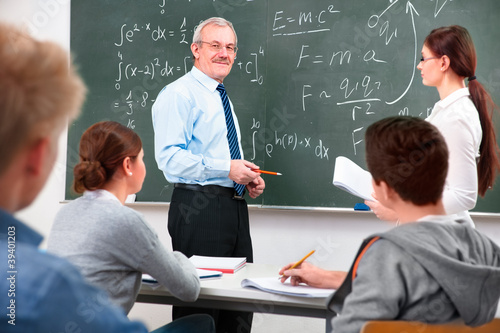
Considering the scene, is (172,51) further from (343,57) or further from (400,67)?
(400,67)

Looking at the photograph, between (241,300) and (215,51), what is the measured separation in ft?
5.27

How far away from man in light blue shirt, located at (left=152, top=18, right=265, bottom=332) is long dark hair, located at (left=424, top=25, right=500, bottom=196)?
1078mm

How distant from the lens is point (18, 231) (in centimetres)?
62

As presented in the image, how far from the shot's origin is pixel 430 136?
4.41 ft

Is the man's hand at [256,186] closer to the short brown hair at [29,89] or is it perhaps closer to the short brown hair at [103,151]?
the short brown hair at [103,151]

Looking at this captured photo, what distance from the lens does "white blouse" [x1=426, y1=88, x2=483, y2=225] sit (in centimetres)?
202

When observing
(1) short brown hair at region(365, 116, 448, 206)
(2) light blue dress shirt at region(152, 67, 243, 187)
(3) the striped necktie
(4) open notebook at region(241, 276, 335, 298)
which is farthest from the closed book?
(1) short brown hair at region(365, 116, 448, 206)

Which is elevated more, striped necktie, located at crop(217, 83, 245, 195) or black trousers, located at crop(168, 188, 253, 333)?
striped necktie, located at crop(217, 83, 245, 195)

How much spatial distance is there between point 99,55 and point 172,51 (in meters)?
0.63

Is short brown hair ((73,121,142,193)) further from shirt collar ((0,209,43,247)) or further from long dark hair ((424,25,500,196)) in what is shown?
long dark hair ((424,25,500,196))

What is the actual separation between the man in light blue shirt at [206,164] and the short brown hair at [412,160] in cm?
136

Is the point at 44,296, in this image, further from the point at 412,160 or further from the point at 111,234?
the point at 111,234

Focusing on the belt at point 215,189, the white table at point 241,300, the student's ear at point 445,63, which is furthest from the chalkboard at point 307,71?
the white table at point 241,300

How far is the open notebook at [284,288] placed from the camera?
1746mm
